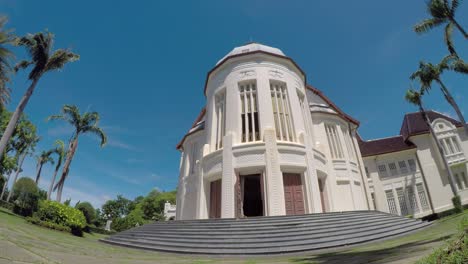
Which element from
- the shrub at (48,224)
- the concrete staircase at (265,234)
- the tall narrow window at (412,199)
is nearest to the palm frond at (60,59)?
the shrub at (48,224)

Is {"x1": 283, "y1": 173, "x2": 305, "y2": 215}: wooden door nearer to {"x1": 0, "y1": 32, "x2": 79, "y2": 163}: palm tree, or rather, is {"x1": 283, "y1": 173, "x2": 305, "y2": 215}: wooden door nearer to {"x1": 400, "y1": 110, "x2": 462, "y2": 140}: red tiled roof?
{"x1": 0, "y1": 32, "x2": 79, "y2": 163}: palm tree

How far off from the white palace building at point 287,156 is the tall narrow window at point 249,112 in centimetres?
8

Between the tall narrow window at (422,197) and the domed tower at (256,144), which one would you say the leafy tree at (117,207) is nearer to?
the domed tower at (256,144)

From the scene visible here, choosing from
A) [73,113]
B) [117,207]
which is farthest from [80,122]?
[117,207]

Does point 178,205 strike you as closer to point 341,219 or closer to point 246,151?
point 246,151

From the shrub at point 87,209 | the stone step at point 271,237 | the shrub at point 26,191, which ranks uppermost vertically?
the shrub at point 26,191

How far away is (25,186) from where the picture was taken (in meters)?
25.2

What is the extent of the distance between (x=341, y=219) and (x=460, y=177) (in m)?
26.4

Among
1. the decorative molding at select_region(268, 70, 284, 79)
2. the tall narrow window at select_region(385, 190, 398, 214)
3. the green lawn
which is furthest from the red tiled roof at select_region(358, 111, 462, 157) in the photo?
the green lawn

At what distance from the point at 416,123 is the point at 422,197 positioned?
32.3 feet

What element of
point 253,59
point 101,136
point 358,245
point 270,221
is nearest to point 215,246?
point 270,221

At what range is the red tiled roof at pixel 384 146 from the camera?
97.9ft

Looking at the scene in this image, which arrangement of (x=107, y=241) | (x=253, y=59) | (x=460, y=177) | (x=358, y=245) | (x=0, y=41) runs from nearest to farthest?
(x=358, y=245), (x=107, y=241), (x=0, y=41), (x=253, y=59), (x=460, y=177)

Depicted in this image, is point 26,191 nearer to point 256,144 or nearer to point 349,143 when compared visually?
point 256,144
